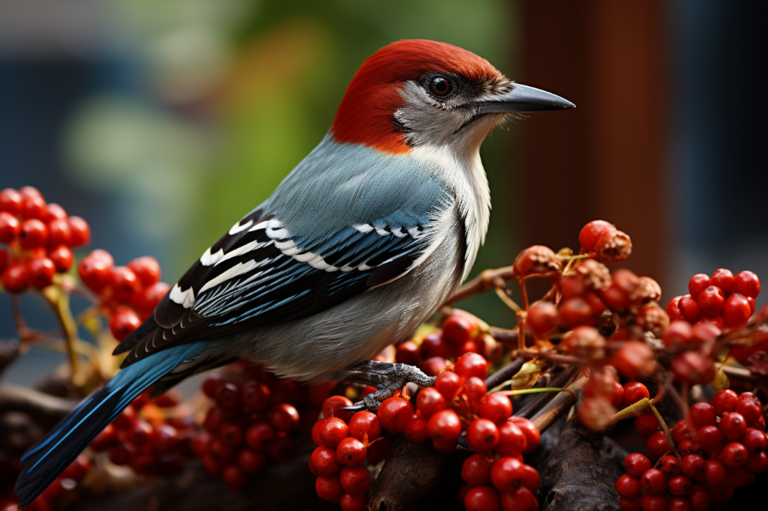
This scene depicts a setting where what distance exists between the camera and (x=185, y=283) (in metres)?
0.91

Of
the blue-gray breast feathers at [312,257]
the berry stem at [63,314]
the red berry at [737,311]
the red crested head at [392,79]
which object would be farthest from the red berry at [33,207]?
the red berry at [737,311]

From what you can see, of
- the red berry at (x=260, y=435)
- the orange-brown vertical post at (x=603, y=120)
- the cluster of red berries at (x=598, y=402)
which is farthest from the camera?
the orange-brown vertical post at (x=603, y=120)

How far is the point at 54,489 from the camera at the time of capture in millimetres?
908

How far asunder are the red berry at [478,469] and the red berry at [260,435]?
1.05ft

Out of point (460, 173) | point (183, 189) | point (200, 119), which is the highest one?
point (460, 173)

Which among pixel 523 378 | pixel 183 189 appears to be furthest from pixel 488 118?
pixel 183 189

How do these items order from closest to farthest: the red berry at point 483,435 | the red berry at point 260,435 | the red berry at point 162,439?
the red berry at point 483,435 → the red berry at point 260,435 → the red berry at point 162,439

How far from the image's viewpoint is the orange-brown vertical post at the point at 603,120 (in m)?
1.72

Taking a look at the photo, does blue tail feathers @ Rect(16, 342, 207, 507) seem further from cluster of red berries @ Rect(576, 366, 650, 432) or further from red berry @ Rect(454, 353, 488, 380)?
cluster of red berries @ Rect(576, 366, 650, 432)

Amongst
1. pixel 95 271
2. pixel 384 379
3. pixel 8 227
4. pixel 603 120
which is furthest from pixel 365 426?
pixel 603 120

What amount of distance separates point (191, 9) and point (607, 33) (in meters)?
2.19

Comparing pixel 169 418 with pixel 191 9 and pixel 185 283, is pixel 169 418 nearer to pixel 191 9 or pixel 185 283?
pixel 185 283

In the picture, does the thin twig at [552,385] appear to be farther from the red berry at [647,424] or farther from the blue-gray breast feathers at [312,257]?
the blue-gray breast feathers at [312,257]

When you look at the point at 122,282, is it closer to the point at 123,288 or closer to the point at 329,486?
the point at 123,288
